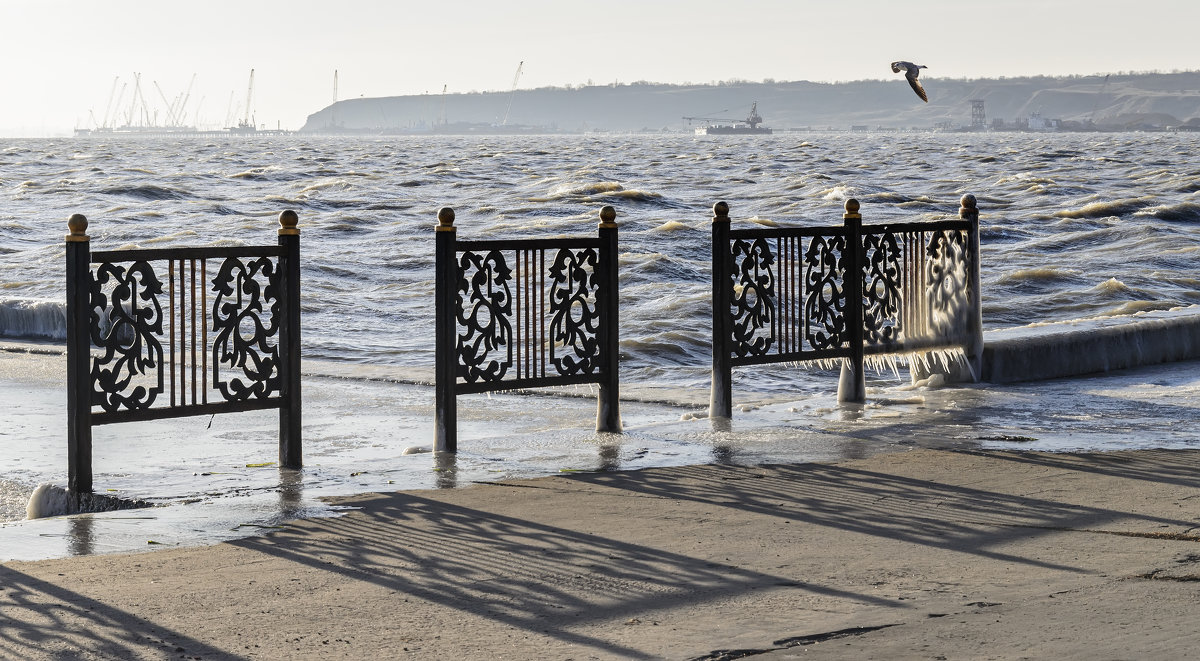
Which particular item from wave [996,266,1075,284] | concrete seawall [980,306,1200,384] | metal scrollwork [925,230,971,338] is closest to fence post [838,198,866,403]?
metal scrollwork [925,230,971,338]

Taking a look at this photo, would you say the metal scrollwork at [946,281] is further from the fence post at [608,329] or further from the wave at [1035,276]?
the wave at [1035,276]

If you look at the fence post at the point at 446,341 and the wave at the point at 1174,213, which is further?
the wave at the point at 1174,213

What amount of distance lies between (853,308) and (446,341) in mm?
2958

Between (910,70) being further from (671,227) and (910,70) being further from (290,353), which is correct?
(671,227)

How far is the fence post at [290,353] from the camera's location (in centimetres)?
724

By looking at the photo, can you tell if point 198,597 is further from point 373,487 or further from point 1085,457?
point 1085,457

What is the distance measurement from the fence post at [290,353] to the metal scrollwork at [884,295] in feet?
12.6

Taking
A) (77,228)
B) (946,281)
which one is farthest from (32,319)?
(946,281)

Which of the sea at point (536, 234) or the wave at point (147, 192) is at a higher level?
the wave at point (147, 192)

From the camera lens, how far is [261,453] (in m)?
8.09

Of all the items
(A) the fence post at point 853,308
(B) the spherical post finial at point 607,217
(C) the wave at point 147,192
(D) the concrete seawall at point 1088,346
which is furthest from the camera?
(C) the wave at point 147,192

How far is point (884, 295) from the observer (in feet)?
31.8

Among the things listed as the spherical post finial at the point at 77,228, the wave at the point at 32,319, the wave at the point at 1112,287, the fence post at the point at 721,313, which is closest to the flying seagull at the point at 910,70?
the fence post at the point at 721,313

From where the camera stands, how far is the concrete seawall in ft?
33.9
